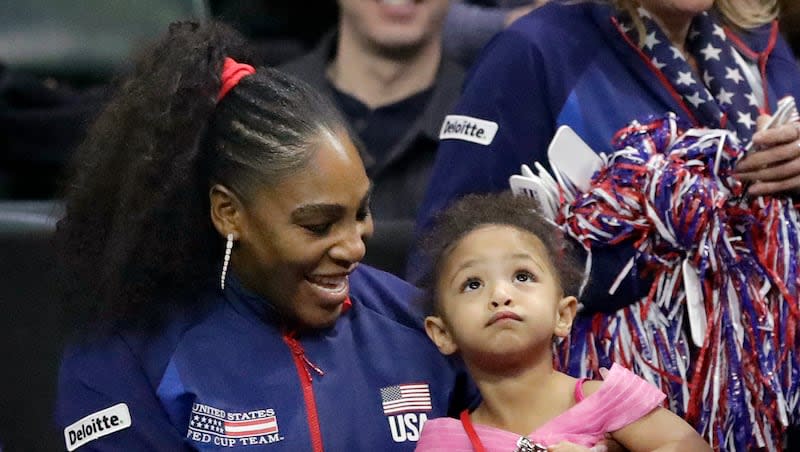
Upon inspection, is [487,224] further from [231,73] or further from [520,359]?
[231,73]

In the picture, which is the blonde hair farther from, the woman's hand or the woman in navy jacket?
the woman in navy jacket

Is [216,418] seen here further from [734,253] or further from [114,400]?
[734,253]

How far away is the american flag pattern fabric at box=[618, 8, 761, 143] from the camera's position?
266 centimetres

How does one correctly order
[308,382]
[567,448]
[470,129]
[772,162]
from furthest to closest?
[470,129] → [772,162] → [308,382] → [567,448]

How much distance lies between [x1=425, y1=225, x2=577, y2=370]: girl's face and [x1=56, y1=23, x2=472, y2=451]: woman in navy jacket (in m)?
0.13

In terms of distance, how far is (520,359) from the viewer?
229 centimetres

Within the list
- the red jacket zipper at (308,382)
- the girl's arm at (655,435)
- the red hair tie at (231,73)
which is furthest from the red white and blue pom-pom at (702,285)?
the red hair tie at (231,73)

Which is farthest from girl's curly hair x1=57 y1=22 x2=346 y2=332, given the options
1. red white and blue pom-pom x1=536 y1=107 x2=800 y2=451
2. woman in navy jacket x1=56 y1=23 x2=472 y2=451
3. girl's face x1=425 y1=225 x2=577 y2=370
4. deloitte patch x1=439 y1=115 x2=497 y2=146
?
red white and blue pom-pom x1=536 y1=107 x2=800 y2=451

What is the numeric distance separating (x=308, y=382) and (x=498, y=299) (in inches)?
12.5

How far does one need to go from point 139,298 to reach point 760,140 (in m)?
1.05

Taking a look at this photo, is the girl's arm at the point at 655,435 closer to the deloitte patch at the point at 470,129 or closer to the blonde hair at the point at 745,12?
the deloitte patch at the point at 470,129

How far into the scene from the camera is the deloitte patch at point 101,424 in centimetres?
225

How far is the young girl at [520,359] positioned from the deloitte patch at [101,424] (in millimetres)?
447

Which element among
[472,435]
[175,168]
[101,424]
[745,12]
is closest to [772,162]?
[745,12]
